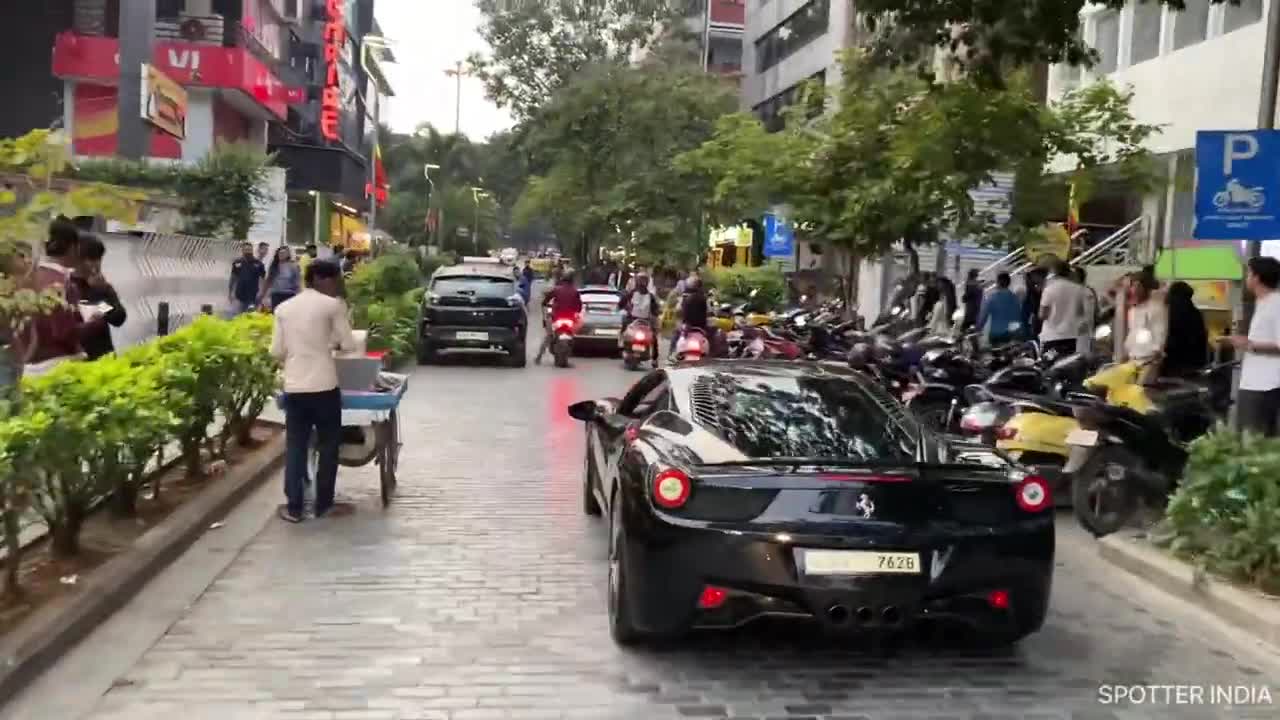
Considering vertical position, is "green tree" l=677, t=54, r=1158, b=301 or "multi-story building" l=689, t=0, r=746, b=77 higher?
"multi-story building" l=689, t=0, r=746, b=77

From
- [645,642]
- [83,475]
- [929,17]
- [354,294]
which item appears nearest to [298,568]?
[83,475]

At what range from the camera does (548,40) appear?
4728 cm

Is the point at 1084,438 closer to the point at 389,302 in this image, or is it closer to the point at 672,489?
the point at 672,489

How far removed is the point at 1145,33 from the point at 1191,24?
77.4 inches

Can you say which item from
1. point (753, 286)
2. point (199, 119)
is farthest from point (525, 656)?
point (199, 119)

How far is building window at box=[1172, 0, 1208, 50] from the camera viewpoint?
20.4m

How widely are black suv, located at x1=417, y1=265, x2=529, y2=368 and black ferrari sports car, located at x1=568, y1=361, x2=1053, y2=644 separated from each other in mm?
16258

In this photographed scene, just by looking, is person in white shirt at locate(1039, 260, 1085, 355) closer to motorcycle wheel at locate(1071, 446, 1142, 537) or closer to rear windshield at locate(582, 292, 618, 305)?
motorcycle wheel at locate(1071, 446, 1142, 537)

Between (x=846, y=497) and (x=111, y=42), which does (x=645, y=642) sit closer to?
(x=846, y=497)

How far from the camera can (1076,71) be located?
26188 mm

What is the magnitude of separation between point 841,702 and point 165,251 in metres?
16.0

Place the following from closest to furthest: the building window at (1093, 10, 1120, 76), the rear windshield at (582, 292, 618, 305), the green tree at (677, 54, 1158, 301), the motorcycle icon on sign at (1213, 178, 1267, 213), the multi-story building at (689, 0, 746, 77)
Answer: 1. the motorcycle icon on sign at (1213, 178, 1267, 213)
2. the green tree at (677, 54, 1158, 301)
3. the building window at (1093, 10, 1120, 76)
4. the rear windshield at (582, 292, 618, 305)
5. the multi-story building at (689, 0, 746, 77)

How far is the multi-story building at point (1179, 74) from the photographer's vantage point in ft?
61.9

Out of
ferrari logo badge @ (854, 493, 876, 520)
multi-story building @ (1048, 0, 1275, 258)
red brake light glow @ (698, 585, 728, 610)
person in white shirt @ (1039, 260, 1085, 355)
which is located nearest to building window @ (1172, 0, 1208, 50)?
multi-story building @ (1048, 0, 1275, 258)
